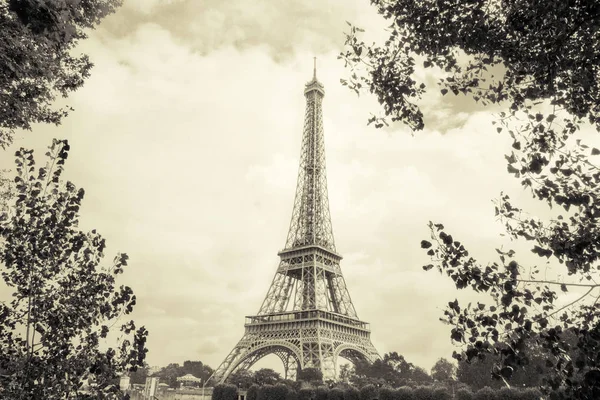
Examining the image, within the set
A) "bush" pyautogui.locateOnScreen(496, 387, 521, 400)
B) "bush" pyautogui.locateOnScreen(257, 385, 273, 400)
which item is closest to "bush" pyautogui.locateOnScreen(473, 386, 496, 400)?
"bush" pyautogui.locateOnScreen(496, 387, 521, 400)

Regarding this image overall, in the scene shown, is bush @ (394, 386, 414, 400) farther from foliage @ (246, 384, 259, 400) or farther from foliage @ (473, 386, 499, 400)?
foliage @ (246, 384, 259, 400)

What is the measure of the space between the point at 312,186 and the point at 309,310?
2564cm

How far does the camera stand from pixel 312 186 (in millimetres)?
81500

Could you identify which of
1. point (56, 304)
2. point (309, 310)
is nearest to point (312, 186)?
point (309, 310)

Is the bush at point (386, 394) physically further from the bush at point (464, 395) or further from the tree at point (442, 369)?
the tree at point (442, 369)

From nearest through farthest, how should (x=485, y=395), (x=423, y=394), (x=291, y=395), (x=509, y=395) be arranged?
(x=509, y=395), (x=485, y=395), (x=423, y=394), (x=291, y=395)

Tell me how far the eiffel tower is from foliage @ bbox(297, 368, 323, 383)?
64cm

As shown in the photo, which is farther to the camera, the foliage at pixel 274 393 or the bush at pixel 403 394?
the foliage at pixel 274 393

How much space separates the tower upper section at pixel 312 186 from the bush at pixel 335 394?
26017mm

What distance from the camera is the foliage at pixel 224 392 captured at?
60844mm

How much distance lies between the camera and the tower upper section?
77250 mm

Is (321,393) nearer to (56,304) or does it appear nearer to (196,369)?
(56,304)

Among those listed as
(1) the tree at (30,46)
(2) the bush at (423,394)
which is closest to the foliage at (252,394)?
(2) the bush at (423,394)

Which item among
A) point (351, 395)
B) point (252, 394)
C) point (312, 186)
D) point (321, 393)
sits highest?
point (312, 186)
